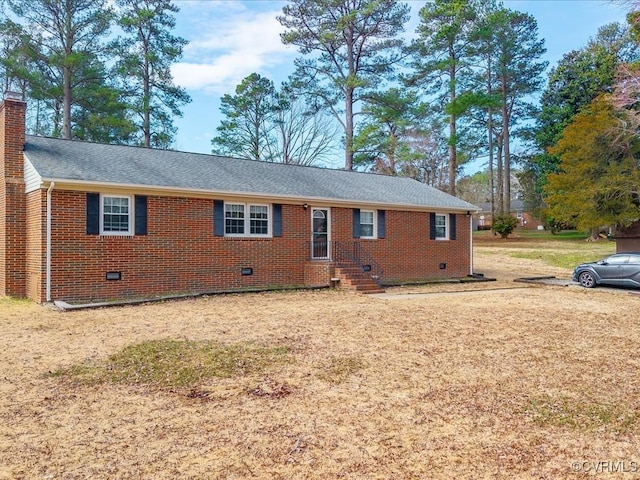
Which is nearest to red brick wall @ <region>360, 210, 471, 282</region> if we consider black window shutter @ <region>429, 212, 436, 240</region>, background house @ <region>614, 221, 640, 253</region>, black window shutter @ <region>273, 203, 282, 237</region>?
black window shutter @ <region>429, 212, 436, 240</region>

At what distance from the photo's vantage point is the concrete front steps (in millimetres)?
13469

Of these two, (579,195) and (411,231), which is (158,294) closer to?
(411,231)

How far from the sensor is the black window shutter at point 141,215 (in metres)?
11.8

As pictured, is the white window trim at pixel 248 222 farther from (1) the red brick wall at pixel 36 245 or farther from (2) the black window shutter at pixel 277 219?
(1) the red brick wall at pixel 36 245

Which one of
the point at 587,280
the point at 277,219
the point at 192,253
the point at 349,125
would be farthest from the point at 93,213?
the point at 349,125

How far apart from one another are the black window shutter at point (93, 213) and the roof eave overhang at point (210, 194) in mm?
204

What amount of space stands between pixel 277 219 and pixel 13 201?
6724mm

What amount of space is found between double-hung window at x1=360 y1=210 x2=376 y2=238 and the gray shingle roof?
520 millimetres

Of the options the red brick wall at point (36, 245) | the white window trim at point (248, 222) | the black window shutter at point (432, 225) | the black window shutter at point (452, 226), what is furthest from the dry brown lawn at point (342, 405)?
the black window shutter at point (452, 226)

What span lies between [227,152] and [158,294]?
75.9ft

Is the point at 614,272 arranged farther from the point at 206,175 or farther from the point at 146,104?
the point at 146,104

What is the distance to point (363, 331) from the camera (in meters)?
7.74

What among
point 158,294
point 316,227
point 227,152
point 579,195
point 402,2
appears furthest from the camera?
point 227,152

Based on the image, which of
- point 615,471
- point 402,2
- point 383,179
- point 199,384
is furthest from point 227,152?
point 615,471
